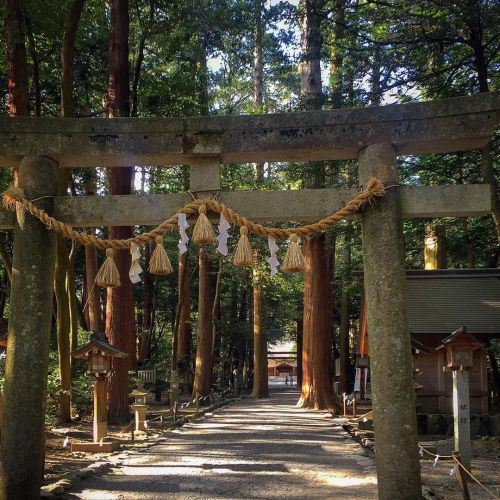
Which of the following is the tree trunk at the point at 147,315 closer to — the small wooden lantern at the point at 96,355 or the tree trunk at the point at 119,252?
the tree trunk at the point at 119,252

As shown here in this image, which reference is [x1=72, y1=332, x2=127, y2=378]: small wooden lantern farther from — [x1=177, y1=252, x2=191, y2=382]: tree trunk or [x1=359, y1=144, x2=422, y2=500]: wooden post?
[x1=177, y1=252, x2=191, y2=382]: tree trunk

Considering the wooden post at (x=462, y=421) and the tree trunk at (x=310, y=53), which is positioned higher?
the tree trunk at (x=310, y=53)

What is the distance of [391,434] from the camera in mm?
5023

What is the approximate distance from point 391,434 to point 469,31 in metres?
9.83

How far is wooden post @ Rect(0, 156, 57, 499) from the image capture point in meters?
5.21

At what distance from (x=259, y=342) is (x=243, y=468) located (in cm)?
1840

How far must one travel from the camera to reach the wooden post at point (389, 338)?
4992 millimetres

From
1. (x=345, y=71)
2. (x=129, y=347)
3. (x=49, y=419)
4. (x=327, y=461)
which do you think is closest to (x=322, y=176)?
(x=345, y=71)

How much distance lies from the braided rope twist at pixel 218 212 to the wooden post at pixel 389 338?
173mm

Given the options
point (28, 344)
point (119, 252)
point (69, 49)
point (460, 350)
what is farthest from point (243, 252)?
point (119, 252)

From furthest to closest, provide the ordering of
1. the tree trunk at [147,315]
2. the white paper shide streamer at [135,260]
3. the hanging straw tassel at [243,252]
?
the tree trunk at [147,315] → the white paper shide streamer at [135,260] → the hanging straw tassel at [243,252]

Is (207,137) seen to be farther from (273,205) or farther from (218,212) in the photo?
(273,205)

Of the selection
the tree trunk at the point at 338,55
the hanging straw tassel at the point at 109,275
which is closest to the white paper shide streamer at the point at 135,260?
the hanging straw tassel at the point at 109,275

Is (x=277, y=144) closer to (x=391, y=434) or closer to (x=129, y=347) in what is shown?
(x=391, y=434)
